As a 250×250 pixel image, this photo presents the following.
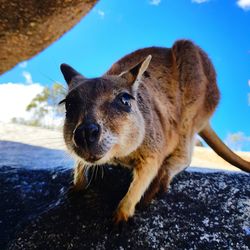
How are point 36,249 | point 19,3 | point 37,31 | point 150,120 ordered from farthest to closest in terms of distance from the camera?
point 37,31
point 19,3
point 150,120
point 36,249

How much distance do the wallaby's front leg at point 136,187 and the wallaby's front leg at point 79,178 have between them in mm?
539

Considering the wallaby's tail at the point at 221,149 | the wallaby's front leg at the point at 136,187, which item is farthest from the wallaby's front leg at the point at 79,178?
the wallaby's tail at the point at 221,149

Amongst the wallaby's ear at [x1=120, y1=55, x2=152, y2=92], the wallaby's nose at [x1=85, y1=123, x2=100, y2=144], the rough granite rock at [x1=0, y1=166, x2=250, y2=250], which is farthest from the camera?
the wallaby's ear at [x1=120, y1=55, x2=152, y2=92]

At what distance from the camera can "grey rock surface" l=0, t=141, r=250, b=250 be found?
12.9 ft

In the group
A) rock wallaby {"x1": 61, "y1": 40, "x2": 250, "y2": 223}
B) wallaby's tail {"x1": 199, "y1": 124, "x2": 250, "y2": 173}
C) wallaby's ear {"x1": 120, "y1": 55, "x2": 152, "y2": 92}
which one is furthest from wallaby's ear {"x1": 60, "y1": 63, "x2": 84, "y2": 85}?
wallaby's tail {"x1": 199, "y1": 124, "x2": 250, "y2": 173}

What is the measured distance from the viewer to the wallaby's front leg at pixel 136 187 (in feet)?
13.0

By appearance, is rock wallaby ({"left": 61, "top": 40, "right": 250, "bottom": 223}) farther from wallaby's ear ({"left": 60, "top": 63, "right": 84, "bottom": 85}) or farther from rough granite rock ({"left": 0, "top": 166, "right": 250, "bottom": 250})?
rough granite rock ({"left": 0, "top": 166, "right": 250, "bottom": 250})

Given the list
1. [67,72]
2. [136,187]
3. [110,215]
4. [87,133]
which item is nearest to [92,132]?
[87,133]

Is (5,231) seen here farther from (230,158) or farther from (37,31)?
(37,31)

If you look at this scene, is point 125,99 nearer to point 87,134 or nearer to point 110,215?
point 87,134

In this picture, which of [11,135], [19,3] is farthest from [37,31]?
[11,135]

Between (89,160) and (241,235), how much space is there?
5.60 ft

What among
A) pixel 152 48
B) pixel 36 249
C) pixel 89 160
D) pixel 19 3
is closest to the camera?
pixel 89 160

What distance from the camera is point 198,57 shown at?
18.9 feet
